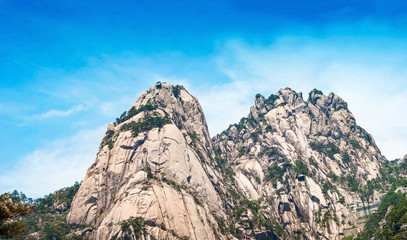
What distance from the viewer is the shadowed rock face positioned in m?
116

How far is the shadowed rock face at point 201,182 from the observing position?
116000 mm

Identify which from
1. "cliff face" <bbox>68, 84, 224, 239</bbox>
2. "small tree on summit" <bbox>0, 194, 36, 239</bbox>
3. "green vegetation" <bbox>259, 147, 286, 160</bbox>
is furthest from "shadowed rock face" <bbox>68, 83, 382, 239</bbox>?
A: "small tree on summit" <bbox>0, 194, 36, 239</bbox>

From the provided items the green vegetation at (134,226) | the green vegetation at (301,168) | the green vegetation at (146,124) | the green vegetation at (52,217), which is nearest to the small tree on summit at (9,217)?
the green vegetation at (134,226)

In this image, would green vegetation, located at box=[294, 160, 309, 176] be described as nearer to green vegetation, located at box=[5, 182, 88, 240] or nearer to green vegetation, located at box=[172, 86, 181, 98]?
green vegetation, located at box=[172, 86, 181, 98]

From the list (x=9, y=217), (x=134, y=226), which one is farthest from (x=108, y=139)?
(x=9, y=217)

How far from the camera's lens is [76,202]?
12812 centimetres

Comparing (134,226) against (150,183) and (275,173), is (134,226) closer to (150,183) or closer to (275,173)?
(150,183)

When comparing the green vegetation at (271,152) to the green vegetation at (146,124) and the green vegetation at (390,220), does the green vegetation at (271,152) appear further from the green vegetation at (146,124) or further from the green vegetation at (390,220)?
the green vegetation at (146,124)

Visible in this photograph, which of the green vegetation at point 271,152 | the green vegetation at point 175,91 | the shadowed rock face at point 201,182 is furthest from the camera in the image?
the green vegetation at point 175,91

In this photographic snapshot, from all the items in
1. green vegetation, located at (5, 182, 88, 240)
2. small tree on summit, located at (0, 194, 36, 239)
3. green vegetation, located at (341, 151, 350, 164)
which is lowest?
small tree on summit, located at (0, 194, 36, 239)

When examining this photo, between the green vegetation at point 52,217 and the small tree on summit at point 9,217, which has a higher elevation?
the green vegetation at point 52,217

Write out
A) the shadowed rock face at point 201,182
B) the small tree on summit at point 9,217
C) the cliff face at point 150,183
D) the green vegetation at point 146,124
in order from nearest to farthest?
the small tree on summit at point 9,217 < the cliff face at point 150,183 < the shadowed rock face at point 201,182 < the green vegetation at point 146,124

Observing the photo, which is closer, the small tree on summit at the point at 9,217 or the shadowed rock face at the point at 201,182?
the small tree on summit at the point at 9,217

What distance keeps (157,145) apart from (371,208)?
4330 inches
